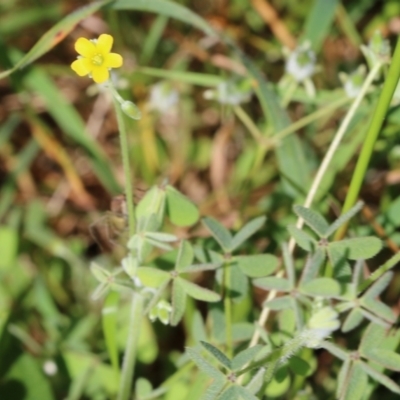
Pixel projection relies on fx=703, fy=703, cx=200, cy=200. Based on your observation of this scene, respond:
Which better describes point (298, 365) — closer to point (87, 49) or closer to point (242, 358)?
point (242, 358)

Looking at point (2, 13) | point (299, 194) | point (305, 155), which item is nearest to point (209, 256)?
point (299, 194)

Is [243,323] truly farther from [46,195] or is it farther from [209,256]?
[46,195]

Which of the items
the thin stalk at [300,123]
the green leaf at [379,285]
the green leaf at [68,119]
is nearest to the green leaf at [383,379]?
the green leaf at [379,285]

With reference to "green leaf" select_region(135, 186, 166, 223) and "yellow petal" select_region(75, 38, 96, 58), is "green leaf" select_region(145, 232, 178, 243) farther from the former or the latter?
"yellow petal" select_region(75, 38, 96, 58)

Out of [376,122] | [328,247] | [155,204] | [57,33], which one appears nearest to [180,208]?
[155,204]

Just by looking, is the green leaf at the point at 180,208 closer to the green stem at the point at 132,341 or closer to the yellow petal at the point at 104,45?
the green stem at the point at 132,341

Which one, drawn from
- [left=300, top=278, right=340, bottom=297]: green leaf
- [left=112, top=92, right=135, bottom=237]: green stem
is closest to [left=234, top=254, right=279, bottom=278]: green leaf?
[left=300, top=278, right=340, bottom=297]: green leaf
